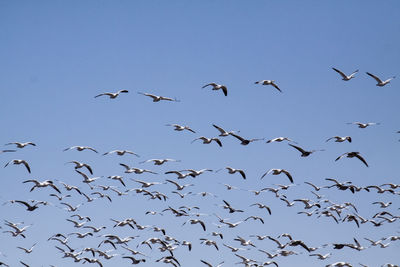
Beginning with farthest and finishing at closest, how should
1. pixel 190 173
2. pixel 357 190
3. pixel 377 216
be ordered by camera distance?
1. pixel 377 216
2. pixel 357 190
3. pixel 190 173

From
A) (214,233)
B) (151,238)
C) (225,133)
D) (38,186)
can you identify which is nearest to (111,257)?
(151,238)

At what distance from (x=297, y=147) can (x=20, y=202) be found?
23.0 metres

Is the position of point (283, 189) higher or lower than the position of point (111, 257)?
higher

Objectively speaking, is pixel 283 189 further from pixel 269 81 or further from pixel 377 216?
pixel 269 81

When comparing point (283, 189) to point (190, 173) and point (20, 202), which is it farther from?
point (20, 202)

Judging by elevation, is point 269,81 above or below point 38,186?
above

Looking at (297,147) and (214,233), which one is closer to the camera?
(297,147)

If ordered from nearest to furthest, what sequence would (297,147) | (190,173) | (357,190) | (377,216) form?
(297,147)
(190,173)
(357,190)
(377,216)

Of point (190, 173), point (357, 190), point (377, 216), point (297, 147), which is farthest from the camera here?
point (377, 216)

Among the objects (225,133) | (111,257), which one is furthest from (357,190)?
(111,257)

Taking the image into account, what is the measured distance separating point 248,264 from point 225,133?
2361cm

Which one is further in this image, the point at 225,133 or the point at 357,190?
the point at 357,190

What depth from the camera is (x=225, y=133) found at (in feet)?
171

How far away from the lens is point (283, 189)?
65938 millimetres
